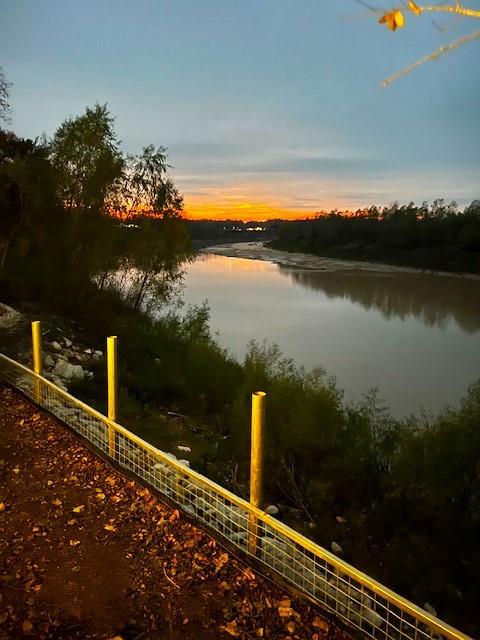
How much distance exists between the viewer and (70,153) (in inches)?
586

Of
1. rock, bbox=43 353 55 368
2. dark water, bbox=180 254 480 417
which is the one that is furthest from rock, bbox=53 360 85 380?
dark water, bbox=180 254 480 417

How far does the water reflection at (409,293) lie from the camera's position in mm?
25000

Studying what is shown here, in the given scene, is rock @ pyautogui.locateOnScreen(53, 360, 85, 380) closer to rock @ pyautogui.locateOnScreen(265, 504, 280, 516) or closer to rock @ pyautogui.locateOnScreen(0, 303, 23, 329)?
rock @ pyautogui.locateOnScreen(0, 303, 23, 329)

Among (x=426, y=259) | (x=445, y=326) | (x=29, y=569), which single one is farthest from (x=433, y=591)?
(x=426, y=259)

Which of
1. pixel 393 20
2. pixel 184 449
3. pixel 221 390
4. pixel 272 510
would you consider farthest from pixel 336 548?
pixel 393 20

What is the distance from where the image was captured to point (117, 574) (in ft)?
8.77

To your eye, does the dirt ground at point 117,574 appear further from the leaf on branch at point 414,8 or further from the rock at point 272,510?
the rock at point 272,510

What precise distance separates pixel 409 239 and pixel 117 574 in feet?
194

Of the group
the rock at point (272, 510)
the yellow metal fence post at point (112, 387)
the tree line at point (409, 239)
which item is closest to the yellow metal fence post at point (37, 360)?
the yellow metal fence post at point (112, 387)

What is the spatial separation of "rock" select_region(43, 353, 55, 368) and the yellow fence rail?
3137 mm

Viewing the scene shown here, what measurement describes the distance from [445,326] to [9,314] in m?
18.8

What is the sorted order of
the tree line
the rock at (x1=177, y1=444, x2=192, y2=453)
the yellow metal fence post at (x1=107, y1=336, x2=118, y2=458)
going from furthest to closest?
the tree line, the rock at (x1=177, y1=444, x2=192, y2=453), the yellow metal fence post at (x1=107, y1=336, x2=118, y2=458)

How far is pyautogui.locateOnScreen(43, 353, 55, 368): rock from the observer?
8928 millimetres

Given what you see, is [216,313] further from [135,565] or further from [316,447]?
[135,565]
